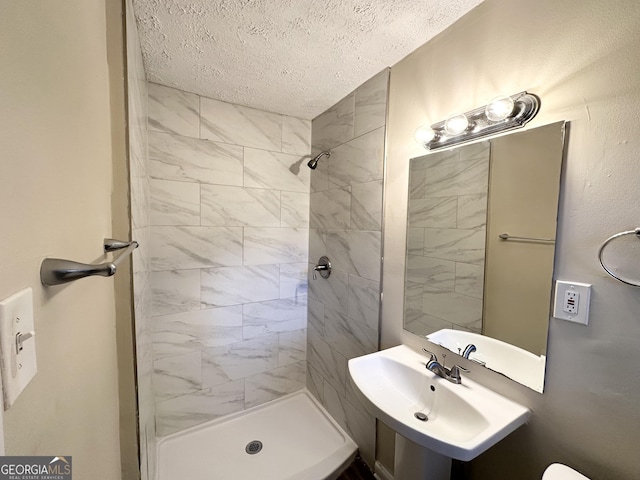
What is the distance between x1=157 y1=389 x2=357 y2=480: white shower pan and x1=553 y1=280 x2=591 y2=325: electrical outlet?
1573 mm

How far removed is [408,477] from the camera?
3.59ft

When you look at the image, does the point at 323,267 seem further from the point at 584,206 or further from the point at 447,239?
the point at 584,206

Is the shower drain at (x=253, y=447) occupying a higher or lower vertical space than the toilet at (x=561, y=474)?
lower

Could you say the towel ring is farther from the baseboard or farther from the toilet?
the baseboard

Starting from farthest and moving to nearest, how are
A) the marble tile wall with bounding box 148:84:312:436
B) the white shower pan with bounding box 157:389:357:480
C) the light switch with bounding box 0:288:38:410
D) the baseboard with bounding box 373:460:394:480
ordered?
the marble tile wall with bounding box 148:84:312:436 < the white shower pan with bounding box 157:389:357:480 < the baseboard with bounding box 373:460:394:480 < the light switch with bounding box 0:288:38:410

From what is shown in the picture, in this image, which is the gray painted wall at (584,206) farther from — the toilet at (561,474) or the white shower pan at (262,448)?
the white shower pan at (262,448)

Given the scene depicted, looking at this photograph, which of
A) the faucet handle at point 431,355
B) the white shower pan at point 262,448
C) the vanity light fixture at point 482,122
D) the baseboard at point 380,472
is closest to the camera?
the vanity light fixture at point 482,122

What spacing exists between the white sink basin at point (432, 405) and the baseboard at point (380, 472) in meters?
0.70

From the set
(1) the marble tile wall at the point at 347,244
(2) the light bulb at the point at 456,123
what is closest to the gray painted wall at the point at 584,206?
(2) the light bulb at the point at 456,123

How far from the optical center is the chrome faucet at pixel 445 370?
3.57 ft

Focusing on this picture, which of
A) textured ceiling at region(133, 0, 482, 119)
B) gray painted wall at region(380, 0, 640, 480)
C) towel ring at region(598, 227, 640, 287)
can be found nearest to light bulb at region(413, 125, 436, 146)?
gray painted wall at region(380, 0, 640, 480)

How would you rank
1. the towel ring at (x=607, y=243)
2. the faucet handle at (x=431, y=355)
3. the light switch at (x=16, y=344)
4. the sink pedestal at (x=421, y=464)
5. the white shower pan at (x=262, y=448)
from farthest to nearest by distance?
the white shower pan at (x=262, y=448) < the faucet handle at (x=431, y=355) < the sink pedestal at (x=421, y=464) < the towel ring at (x=607, y=243) < the light switch at (x=16, y=344)

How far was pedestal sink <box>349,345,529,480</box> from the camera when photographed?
0.82m

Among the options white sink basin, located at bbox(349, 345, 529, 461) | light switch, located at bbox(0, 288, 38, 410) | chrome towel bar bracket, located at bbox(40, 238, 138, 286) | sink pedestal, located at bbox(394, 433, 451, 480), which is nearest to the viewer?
light switch, located at bbox(0, 288, 38, 410)
